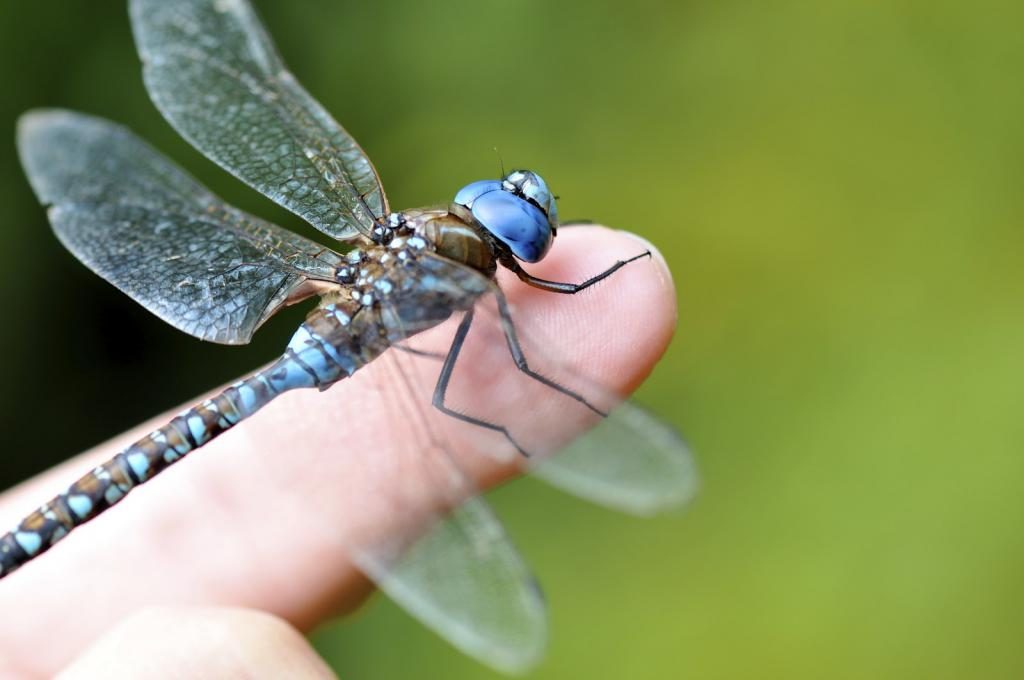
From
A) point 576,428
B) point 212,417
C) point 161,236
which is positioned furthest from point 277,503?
point 576,428

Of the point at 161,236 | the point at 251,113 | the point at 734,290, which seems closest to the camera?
the point at 161,236

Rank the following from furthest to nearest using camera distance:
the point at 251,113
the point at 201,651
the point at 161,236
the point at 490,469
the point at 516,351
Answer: the point at 251,113
the point at 161,236
the point at 490,469
the point at 516,351
the point at 201,651

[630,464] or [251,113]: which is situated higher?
[251,113]

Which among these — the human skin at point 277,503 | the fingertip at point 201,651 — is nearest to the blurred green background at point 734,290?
the human skin at point 277,503

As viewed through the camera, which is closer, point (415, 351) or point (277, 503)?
point (415, 351)

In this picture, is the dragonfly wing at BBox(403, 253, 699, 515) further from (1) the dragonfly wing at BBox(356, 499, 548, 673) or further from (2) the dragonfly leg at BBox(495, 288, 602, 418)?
(1) the dragonfly wing at BBox(356, 499, 548, 673)

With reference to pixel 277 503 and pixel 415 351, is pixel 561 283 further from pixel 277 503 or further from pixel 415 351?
pixel 277 503
